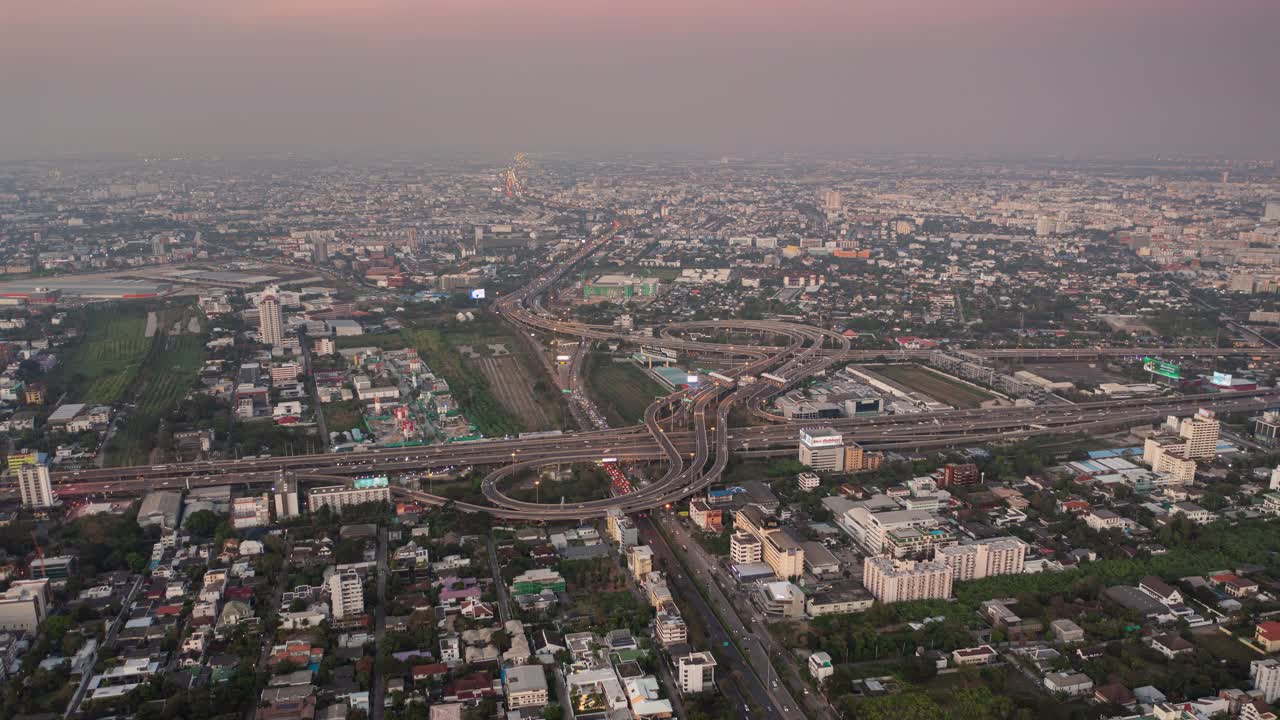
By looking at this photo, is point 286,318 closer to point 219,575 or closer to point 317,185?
point 219,575

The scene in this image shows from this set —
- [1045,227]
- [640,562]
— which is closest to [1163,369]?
[640,562]

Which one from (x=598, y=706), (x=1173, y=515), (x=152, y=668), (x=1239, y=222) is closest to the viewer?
(x=598, y=706)

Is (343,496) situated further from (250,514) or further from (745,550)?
(745,550)

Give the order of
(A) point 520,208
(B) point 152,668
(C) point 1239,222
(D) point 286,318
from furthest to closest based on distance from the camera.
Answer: (A) point 520,208, (C) point 1239,222, (D) point 286,318, (B) point 152,668

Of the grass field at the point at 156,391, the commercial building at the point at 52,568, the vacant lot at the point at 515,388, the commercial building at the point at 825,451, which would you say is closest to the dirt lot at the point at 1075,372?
the commercial building at the point at 825,451

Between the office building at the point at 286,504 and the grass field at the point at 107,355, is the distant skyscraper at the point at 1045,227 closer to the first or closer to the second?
the grass field at the point at 107,355

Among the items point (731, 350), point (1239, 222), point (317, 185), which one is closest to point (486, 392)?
point (731, 350)
